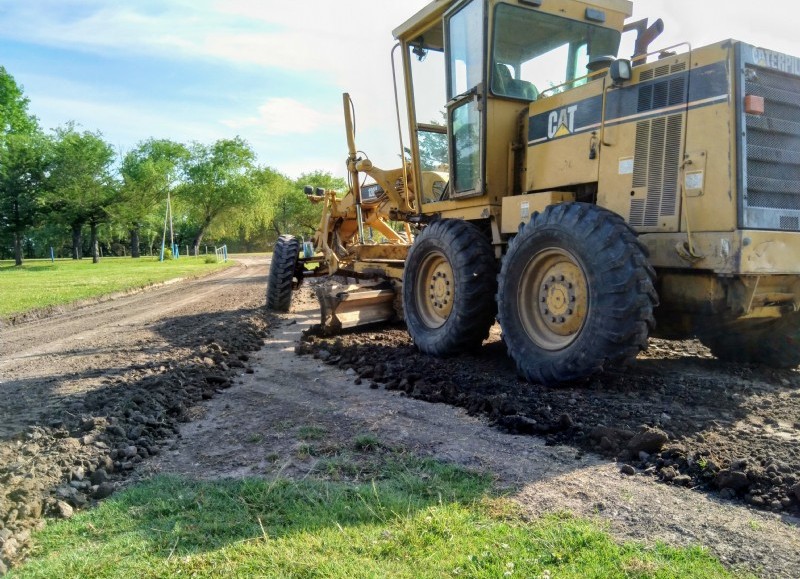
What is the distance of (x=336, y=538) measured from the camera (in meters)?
2.86

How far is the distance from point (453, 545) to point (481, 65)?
525 cm

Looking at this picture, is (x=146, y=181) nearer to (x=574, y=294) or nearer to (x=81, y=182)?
(x=81, y=182)

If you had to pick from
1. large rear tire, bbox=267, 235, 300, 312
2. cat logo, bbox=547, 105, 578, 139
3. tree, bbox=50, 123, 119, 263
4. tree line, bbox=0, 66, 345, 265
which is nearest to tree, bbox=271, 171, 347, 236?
tree line, bbox=0, 66, 345, 265

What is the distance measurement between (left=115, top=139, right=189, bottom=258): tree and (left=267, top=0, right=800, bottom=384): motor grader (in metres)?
40.7

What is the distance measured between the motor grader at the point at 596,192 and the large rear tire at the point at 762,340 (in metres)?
0.02

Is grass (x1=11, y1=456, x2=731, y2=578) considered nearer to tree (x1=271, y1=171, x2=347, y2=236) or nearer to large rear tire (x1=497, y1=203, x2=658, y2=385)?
large rear tire (x1=497, y1=203, x2=658, y2=385)

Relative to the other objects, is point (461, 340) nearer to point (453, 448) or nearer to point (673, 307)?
point (673, 307)

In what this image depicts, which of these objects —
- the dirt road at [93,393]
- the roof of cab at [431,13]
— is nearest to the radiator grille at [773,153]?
the roof of cab at [431,13]

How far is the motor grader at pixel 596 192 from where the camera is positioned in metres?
4.73

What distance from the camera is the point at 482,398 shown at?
4988 mm

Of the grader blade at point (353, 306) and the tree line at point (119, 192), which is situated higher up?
the tree line at point (119, 192)

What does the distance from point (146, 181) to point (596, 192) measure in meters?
49.4

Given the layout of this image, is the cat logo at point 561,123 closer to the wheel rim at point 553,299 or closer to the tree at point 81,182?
the wheel rim at point 553,299

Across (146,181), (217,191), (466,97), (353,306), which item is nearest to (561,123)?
(466,97)
